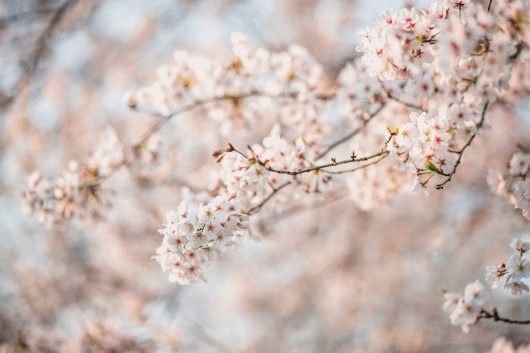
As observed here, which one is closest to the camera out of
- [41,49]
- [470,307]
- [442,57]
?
[442,57]

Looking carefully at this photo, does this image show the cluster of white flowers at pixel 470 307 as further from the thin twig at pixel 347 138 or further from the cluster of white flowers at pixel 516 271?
the thin twig at pixel 347 138

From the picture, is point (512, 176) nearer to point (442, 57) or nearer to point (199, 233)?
point (442, 57)

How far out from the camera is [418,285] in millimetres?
6047

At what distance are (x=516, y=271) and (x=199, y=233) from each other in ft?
3.93

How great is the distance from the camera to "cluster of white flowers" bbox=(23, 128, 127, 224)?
7.92 ft

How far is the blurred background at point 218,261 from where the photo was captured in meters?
4.71

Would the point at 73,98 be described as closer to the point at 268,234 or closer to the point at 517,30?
the point at 268,234

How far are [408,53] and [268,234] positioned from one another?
1552 millimetres

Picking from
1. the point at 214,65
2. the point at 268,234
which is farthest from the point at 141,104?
the point at 268,234

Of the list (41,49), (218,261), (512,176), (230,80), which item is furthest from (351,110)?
(218,261)

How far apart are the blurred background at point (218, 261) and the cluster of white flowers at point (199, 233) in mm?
2571

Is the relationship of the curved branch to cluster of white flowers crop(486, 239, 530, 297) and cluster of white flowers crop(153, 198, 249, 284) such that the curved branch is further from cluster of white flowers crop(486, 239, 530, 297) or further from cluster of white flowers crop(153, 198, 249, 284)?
cluster of white flowers crop(486, 239, 530, 297)

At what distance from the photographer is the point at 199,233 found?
1688 mm

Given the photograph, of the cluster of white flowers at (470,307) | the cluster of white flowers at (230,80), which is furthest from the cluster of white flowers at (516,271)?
the cluster of white flowers at (230,80)
